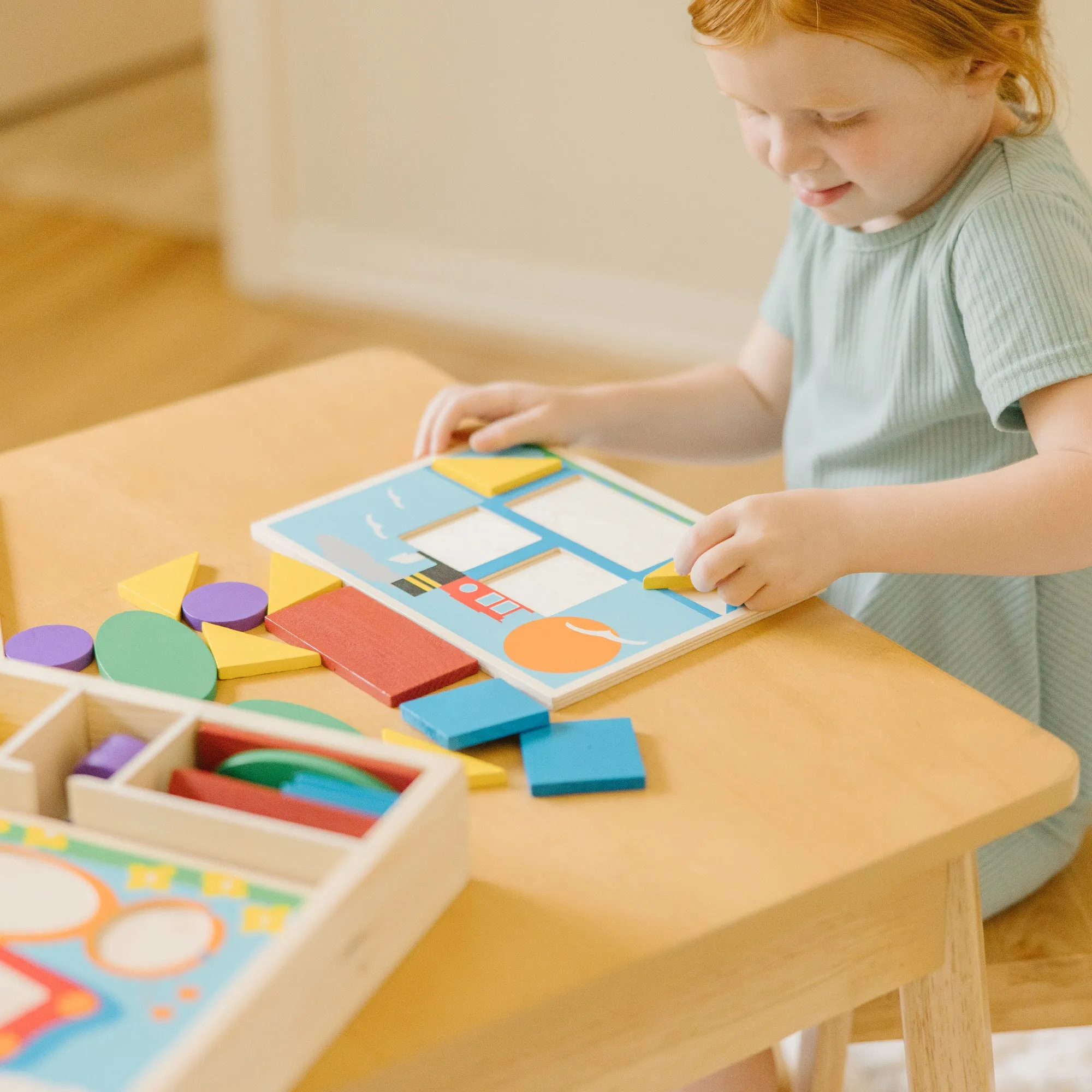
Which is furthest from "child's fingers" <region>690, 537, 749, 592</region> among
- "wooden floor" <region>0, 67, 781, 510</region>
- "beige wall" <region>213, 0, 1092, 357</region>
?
"beige wall" <region>213, 0, 1092, 357</region>

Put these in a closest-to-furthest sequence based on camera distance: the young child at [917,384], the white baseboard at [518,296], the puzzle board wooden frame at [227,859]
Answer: the puzzle board wooden frame at [227,859]
the young child at [917,384]
the white baseboard at [518,296]

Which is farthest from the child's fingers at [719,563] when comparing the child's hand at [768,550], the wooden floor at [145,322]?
the wooden floor at [145,322]

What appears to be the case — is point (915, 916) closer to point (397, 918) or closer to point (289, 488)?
point (397, 918)

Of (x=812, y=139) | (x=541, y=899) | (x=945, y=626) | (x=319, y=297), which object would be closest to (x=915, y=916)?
(x=541, y=899)

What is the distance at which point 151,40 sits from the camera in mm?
4008

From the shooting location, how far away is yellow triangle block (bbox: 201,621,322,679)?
669 mm

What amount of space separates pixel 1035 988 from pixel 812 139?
50cm

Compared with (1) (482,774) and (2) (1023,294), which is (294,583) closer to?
(1) (482,774)

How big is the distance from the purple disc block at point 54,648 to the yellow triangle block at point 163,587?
0.04 meters

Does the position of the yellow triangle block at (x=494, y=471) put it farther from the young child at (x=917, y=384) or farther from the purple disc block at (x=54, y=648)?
the purple disc block at (x=54, y=648)

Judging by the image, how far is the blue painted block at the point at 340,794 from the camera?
52 centimetres

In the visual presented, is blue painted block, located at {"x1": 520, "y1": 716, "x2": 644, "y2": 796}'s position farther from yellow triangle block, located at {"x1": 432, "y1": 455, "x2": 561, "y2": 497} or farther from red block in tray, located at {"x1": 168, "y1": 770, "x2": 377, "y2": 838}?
yellow triangle block, located at {"x1": 432, "y1": 455, "x2": 561, "y2": 497}

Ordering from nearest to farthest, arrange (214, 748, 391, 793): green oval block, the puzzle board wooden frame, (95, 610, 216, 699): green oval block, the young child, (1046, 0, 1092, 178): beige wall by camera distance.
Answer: the puzzle board wooden frame → (214, 748, 391, 793): green oval block → (95, 610, 216, 699): green oval block → the young child → (1046, 0, 1092, 178): beige wall

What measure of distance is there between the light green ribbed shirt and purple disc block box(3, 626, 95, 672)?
1.66 ft
